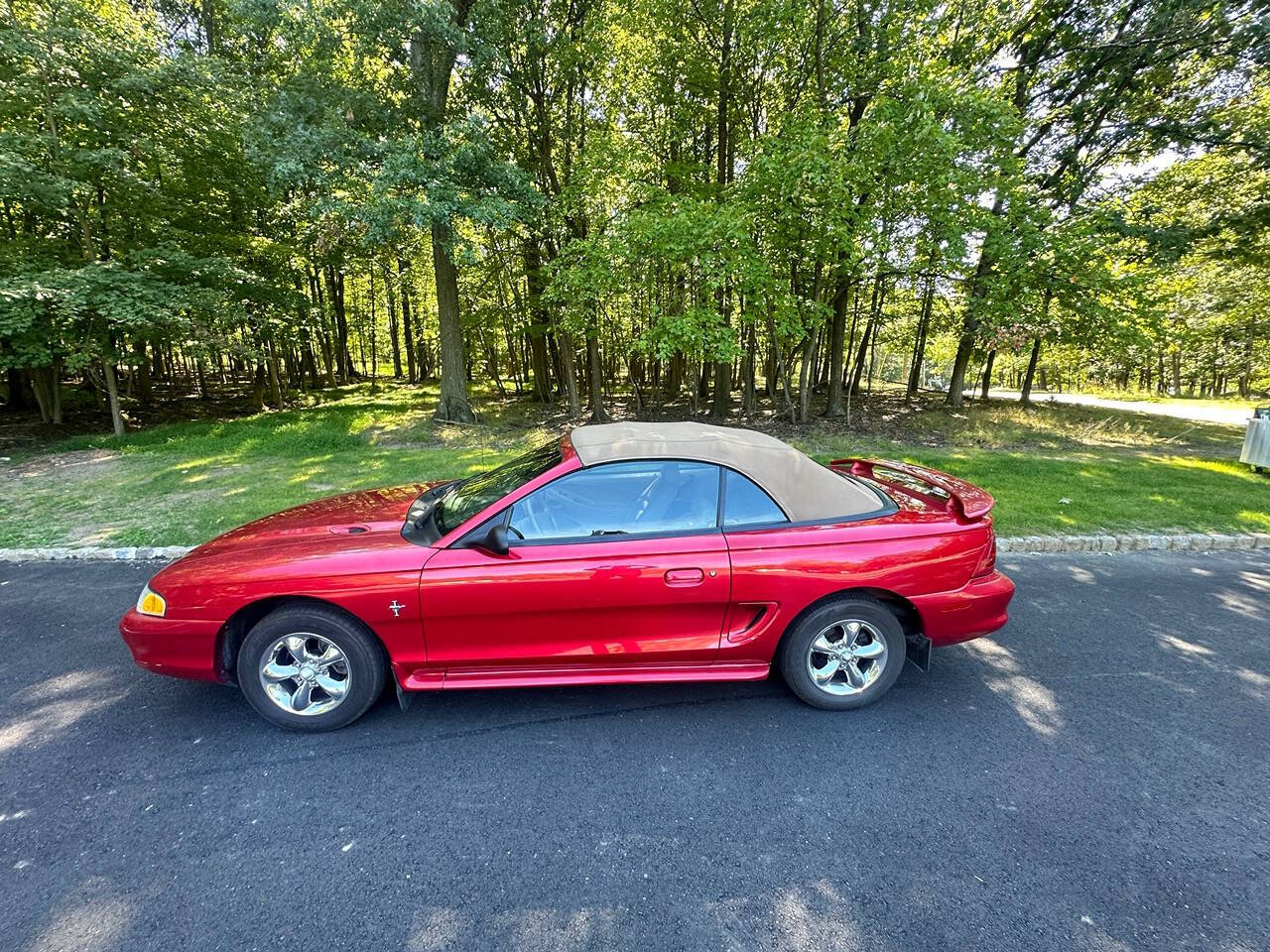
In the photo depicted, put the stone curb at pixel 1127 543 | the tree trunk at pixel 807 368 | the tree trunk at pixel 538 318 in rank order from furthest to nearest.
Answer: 1. the tree trunk at pixel 538 318
2. the tree trunk at pixel 807 368
3. the stone curb at pixel 1127 543

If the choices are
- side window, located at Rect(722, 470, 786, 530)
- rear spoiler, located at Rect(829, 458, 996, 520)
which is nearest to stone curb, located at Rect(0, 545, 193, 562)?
side window, located at Rect(722, 470, 786, 530)

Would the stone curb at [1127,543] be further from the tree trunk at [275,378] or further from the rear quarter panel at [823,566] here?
the tree trunk at [275,378]

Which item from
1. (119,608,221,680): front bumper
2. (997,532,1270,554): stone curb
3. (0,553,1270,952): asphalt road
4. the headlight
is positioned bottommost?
(0,553,1270,952): asphalt road

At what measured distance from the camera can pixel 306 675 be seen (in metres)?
2.72

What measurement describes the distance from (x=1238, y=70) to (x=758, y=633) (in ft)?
61.4

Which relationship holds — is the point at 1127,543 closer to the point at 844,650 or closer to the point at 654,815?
the point at 844,650

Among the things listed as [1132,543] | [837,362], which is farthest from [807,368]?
[1132,543]

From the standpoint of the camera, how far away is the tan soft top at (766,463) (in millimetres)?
A: 2967

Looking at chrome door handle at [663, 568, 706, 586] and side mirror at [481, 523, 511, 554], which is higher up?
side mirror at [481, 523, 511, 554]

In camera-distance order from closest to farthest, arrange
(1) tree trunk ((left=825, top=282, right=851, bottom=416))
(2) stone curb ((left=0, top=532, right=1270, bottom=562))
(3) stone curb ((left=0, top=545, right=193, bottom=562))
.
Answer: (3) stone curb ((left=0, top=545, right=193, bottom=562)), (2) stone curb ((left=0, top=532, right=1270, bottom=562)), (1) tree trunk ((left=825, top=282, right=851, bottom=416))

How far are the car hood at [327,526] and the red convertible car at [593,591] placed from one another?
3cm

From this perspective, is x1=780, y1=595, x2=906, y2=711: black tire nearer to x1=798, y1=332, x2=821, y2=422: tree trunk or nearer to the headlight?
the headlight

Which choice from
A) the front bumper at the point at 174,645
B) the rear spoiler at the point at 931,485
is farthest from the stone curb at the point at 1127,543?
the front bumper at the point at 174,645

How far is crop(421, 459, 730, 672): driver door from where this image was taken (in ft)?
8.68
